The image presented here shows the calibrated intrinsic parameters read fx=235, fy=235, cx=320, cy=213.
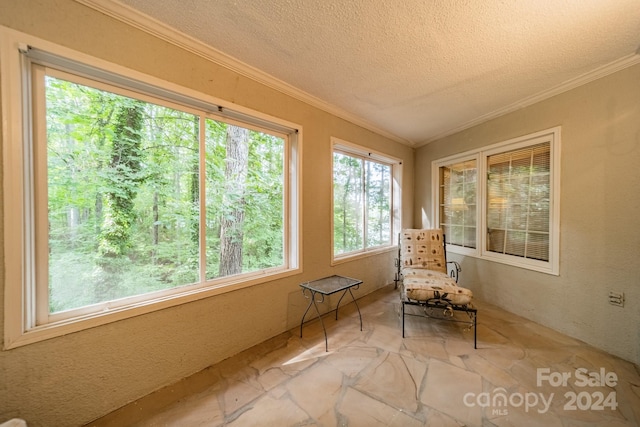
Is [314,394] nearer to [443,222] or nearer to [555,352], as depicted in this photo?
[555,352]

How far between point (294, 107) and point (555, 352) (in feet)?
10.9

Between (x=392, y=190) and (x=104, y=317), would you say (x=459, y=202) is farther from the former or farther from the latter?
(x=104, y=317)

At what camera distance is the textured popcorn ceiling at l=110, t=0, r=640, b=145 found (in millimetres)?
1434

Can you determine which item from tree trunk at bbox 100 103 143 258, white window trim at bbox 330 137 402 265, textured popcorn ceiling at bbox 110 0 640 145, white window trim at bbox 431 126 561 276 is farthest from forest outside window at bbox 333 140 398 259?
tree trunk at bbox 100 103 143 258

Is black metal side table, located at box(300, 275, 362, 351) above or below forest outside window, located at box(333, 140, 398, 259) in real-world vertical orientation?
below

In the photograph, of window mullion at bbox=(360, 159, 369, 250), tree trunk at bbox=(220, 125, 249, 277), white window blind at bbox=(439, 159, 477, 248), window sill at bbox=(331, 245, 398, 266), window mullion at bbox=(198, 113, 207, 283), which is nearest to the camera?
window mullion at bbox=(198, 113, 207, 283)

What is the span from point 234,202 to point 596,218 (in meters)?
3.31

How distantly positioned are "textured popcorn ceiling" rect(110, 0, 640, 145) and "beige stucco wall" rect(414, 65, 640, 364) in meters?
0.28

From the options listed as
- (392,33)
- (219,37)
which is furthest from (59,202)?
(392,33)

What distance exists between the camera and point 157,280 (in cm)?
173

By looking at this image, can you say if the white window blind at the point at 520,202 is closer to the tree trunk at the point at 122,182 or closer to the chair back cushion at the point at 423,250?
the chair back cushion at the point at 423,250

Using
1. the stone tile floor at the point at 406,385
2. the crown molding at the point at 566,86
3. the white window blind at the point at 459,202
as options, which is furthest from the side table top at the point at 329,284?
the crown molding at the point at 566,86

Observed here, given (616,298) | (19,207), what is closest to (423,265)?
(616,298)

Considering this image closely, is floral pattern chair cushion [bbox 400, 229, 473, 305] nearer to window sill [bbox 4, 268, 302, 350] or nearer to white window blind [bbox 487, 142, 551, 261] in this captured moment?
white window blind [bbox 487, 142, 551, 261]
